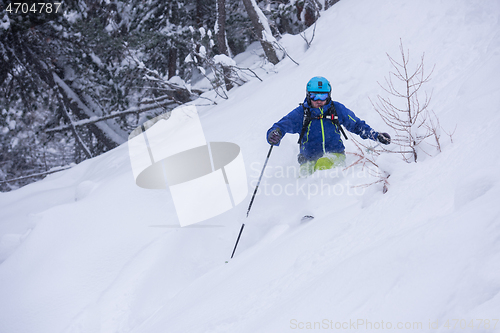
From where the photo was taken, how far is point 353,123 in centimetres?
438

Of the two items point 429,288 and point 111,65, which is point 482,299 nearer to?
point 429,288

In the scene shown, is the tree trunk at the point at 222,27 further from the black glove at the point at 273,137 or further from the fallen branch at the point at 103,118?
the black glove at the point at 273,137

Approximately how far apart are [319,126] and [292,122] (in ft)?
1.31

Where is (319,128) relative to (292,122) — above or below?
below

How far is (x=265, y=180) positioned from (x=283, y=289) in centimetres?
292

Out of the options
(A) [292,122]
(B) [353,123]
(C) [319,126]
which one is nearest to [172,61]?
(A) [292,122]

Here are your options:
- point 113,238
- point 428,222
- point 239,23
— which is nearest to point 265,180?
point 113,238

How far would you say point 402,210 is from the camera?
97.6 inches

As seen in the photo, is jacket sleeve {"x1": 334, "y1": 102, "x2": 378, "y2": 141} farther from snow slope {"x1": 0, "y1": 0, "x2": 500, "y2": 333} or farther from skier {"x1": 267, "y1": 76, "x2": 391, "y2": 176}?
snow slope {"x1": 0, "y1": 0, "x2": 500, "y2": 333}

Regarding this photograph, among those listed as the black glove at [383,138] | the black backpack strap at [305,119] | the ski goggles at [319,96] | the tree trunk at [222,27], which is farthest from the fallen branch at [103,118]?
the black glove at [383,138]

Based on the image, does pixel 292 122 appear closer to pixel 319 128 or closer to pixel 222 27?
pixel 319 128

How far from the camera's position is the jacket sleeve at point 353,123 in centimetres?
425

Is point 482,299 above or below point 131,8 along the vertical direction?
below

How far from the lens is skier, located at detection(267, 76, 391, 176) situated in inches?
168
